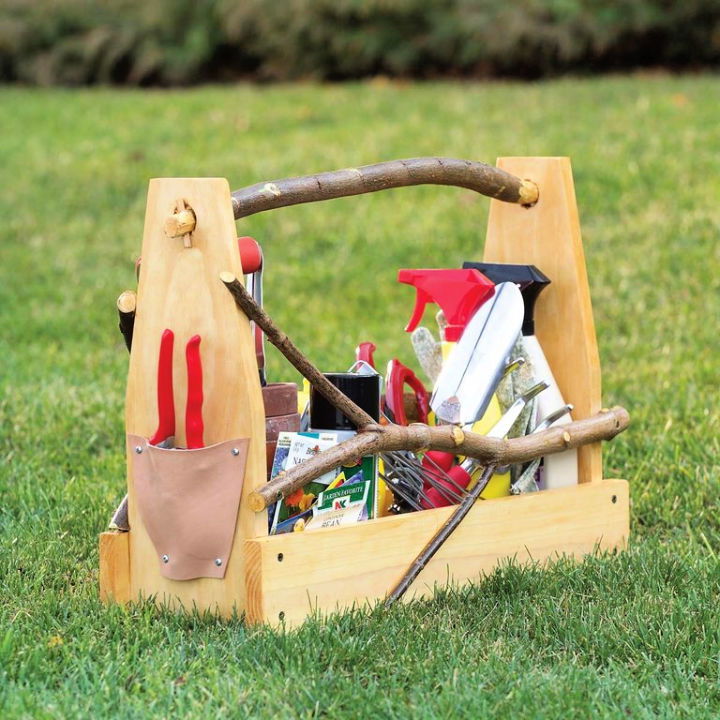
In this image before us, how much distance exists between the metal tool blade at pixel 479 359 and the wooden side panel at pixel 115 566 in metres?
0.68

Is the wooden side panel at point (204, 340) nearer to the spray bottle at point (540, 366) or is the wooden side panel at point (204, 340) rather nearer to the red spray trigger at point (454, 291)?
the red spray trigger at point (454, 291)

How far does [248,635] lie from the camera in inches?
81.4

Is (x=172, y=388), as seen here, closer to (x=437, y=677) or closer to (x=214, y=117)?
(x=437, y=677)

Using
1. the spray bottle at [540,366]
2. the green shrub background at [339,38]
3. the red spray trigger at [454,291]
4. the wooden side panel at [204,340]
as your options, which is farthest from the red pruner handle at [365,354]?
the green shrub background at [339,38]

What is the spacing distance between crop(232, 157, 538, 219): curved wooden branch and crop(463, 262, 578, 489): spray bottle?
163mm

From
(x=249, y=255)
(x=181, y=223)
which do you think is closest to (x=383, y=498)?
(x=249, y=255)

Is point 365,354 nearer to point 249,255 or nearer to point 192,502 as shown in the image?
point 249,255

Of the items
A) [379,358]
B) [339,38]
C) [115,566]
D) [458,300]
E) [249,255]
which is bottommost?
[379,358]

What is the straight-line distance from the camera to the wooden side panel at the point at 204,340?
A: 2082 mm

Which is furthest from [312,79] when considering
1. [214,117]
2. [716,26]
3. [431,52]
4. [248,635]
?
[248,635]

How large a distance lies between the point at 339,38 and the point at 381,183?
8173 mm

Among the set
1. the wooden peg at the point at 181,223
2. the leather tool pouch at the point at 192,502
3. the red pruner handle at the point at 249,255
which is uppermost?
the wooden peg at the point at 181,223

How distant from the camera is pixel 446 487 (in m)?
2.44

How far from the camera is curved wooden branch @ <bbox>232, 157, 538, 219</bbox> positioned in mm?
2189
